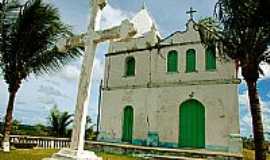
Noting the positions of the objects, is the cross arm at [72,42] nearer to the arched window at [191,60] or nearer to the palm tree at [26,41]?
the palm tree at [26,41]

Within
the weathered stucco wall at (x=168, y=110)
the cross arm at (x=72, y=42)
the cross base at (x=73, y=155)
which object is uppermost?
the cross arm at (x=72, y=42)

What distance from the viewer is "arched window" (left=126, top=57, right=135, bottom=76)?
2049cm

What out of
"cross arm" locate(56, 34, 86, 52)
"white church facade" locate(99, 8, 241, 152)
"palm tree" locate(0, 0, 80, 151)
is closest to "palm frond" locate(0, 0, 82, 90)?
"palm tree" locate(0, 0, 80, 151)

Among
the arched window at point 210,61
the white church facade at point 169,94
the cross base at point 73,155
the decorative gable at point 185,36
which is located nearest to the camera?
the cross base at point 73,155

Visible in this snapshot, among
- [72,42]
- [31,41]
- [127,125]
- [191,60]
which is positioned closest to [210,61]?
[191,60]

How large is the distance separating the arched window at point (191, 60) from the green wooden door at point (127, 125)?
4.41 meters

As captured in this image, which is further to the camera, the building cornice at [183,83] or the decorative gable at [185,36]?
the decorative gable at [185,36]

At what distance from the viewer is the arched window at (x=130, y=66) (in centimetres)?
2049

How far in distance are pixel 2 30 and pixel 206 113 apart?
11.2 meters

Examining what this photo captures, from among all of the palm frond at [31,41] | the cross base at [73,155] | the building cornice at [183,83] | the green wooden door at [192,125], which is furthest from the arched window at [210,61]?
the cross base at [73,155]

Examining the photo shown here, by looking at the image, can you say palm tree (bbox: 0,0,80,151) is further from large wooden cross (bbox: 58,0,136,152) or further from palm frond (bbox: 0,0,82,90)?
large wooden cross (bbox: 58,0,136,152)

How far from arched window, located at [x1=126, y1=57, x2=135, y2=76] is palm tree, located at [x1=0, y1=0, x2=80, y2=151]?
980 cm

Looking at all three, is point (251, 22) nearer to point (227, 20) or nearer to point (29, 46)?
point (227, 20)

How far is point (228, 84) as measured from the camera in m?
16.8
